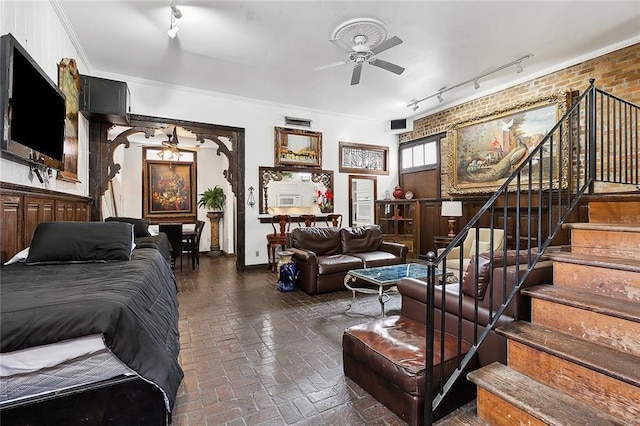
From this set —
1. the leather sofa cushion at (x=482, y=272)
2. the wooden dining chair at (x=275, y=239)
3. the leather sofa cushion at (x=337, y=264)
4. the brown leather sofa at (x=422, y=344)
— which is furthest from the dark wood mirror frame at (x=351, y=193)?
the leather sofa cushion at (x=482, y=272)

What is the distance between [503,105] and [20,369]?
664 cm

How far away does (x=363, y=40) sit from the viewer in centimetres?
376

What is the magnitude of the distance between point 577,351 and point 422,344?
75 cm

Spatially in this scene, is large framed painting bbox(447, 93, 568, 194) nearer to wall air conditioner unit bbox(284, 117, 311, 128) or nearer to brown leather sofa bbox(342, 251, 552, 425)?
wall air conditioner unit bbox(284, 117, 311, 128)

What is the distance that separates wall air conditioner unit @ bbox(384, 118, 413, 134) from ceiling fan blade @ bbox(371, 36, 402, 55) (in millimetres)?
3873

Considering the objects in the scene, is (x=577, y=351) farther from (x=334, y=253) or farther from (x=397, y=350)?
(x=334, y=253)

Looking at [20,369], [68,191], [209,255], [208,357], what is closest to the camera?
[20,369]

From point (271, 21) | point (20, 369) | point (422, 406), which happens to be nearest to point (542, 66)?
point (271, 21)

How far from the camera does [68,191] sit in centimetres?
373

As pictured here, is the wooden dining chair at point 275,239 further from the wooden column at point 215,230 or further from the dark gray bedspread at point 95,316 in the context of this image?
the dark gray bedspread at point 95,316

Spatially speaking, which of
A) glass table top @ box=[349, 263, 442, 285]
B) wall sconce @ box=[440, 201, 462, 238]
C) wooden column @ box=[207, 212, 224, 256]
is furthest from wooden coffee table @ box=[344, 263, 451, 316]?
wooden column @ box=[207, 212, 224, 256]

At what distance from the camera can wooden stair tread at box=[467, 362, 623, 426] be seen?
1.33m

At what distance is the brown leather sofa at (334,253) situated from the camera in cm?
430

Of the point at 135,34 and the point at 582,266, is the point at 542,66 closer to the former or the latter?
the point at 582,266
